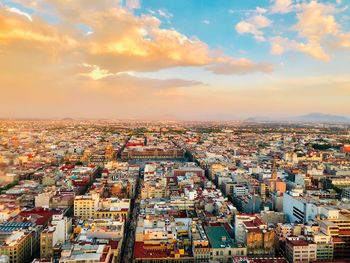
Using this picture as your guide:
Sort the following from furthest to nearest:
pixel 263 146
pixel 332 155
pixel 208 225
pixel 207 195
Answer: pixel 263 146 → pixel 332 155 → pixel 207 195 → pixel 208 225

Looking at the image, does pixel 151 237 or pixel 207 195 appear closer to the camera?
pixel 151 237

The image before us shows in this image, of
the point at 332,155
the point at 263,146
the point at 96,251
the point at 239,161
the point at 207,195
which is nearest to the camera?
the point at 96,251

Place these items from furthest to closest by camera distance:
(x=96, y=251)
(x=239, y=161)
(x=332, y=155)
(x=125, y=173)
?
1. (x=332, y=155)
2. (x=239, y=161)
3. (x=125, y=173)
4. (x=96, y=251)

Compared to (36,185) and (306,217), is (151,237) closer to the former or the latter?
(306,217)

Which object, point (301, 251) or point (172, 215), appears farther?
point (172, 215)

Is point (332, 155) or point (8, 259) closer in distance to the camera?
point (8, 259)

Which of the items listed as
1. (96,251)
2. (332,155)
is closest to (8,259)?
(96,251)

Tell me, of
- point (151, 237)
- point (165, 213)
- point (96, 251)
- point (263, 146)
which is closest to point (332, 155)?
point (263, 146)

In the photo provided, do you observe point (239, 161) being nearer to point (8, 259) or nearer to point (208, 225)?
point (208, 225)

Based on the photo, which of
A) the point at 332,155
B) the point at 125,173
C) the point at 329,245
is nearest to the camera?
the point at 329,245
